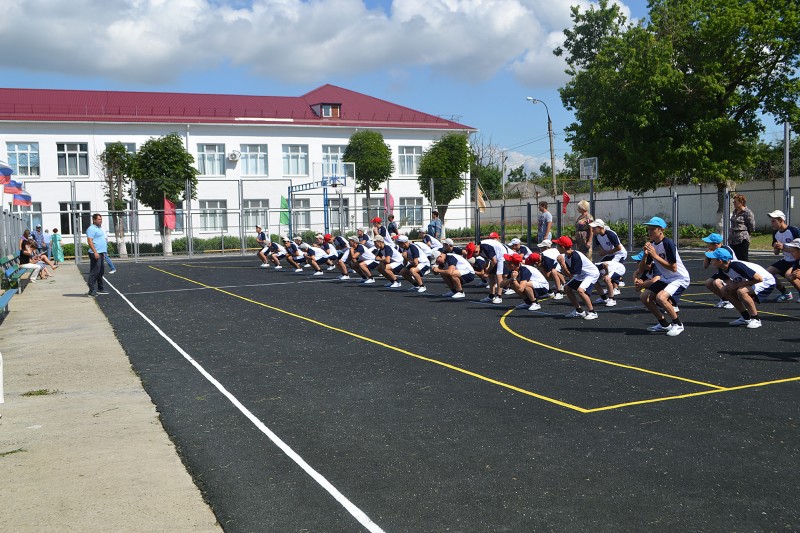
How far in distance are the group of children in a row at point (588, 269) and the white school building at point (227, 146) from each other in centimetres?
2397

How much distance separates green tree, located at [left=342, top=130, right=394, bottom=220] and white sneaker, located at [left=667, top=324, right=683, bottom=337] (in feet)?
139

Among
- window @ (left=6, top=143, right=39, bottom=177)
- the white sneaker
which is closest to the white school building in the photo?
window @ (left=6, top=143, right=39, bottom=177)

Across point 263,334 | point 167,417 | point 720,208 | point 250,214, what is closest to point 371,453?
point 167,417

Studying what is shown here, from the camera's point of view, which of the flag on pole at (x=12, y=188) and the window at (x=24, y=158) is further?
the window at (x=24, y=158)

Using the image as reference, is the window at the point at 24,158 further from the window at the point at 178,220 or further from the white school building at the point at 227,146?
the window at the point at 178,220

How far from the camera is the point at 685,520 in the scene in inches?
209

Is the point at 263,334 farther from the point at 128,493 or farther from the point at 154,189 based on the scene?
the point at 154,189

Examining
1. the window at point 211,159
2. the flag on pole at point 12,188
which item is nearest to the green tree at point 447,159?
the window at point 211,159

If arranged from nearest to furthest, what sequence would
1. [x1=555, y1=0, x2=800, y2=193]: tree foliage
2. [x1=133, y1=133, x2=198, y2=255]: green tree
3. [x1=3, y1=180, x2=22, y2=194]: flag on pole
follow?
1. [x1=3, y1=180, x2=22, y2=194]: flag on pole
2. [x1=555, y1=0, x2=800, y2=193]: tree foliage
3. [x1=133, y1=133, x2=198, y2=255]: green tree

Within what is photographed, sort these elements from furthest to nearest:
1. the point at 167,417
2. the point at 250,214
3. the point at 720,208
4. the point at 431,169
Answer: the point at 431,169, the point at 250,214, the point at 720,208, the point at 167,417

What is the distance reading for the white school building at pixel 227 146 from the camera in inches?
1956

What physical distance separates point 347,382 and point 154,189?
37919mm

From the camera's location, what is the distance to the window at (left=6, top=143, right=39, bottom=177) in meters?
49.9

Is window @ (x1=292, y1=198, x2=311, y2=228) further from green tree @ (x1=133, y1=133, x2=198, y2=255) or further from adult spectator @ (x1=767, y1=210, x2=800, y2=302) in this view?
adult spectator @ (x1=767, y1=210, x2=800, y2=302)
